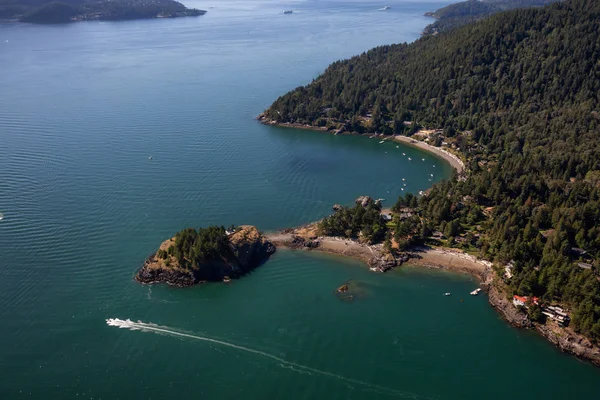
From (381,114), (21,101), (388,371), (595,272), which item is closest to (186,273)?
(388,371)

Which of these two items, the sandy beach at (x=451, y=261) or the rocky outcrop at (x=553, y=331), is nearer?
the rocky outcrop at (x=553, y=331)

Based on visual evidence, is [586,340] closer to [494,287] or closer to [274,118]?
[494,287]

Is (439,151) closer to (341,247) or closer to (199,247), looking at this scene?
(341,247)

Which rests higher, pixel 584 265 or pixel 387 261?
pixel 584 265

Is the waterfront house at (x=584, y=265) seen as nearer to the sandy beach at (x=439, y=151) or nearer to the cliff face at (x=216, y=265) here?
the sandy beach at (x=439, y=151)

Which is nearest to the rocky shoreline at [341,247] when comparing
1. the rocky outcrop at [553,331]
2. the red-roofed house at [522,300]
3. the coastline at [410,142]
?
the rocky outcrop at [553,331]

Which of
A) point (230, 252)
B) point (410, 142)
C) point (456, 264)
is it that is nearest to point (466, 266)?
point (456, 264)
